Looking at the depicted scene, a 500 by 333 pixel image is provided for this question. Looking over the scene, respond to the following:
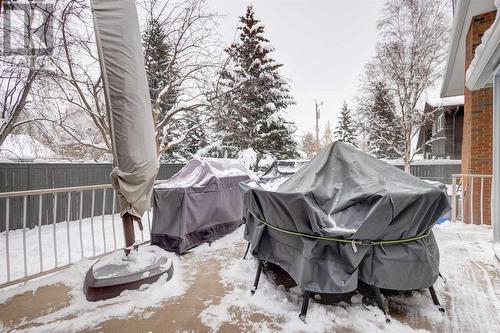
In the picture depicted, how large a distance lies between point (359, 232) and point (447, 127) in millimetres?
15750

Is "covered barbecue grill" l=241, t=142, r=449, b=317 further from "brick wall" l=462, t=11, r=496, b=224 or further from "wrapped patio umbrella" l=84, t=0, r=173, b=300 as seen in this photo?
"brick wall" l=462, t=11, r=496, b=224

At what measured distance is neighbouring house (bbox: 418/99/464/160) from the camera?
39.7ft

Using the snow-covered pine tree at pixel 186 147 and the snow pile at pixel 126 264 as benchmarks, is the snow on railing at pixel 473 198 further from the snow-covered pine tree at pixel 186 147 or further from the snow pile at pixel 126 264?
the snow-covered pine tree at pixel 186 147

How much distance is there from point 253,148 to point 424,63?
25.8 feet

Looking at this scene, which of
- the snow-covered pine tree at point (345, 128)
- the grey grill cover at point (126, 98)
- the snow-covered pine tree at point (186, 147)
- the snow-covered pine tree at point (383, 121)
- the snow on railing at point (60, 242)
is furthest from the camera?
the snow-covered pine tree at point (345, 128)

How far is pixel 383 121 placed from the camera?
13.9 m

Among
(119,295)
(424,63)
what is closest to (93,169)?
(119,295)

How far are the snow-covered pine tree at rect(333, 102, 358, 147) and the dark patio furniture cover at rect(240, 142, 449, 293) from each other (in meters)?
19.6

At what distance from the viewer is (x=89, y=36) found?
6336 mm

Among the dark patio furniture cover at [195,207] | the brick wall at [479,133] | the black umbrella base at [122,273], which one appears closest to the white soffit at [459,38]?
the brick wall at [479,133]

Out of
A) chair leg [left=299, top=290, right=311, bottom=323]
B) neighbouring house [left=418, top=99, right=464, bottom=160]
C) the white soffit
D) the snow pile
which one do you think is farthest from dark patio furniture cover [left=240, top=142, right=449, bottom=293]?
neighbouring house [left=418, top=99, right=464, bottom=160]

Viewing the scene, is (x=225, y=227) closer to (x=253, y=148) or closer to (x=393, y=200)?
(x=393, y=200)

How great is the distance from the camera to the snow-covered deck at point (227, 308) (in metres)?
2.04

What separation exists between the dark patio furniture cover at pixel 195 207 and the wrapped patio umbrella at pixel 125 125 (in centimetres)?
87
